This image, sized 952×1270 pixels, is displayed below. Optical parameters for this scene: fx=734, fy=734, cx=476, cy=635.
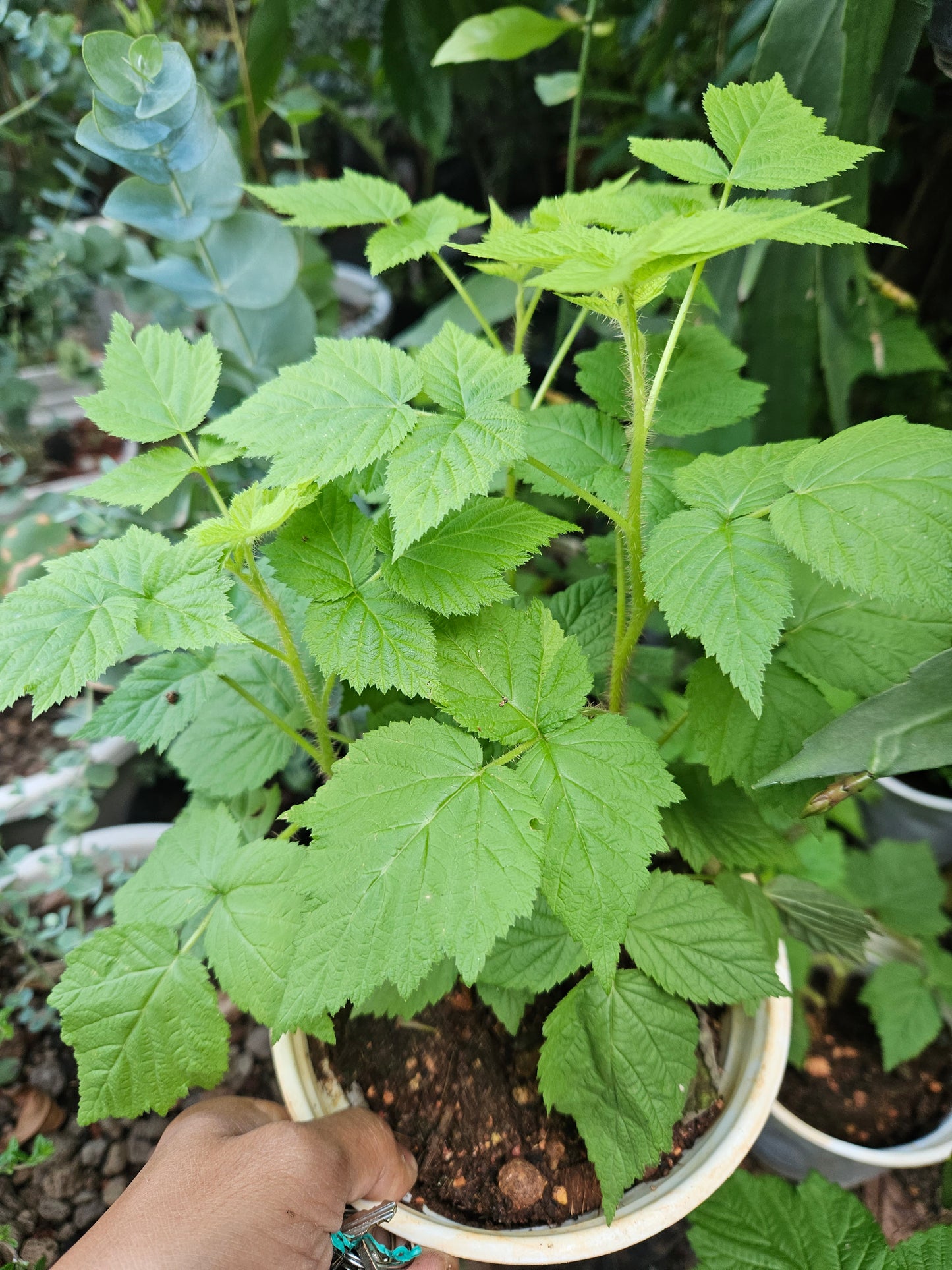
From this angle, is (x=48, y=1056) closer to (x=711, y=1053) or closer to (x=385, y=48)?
(x=711, y=1053)

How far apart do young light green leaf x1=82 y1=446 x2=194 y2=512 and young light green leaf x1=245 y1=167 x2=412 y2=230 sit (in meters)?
0.26

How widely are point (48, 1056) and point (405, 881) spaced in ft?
2.36

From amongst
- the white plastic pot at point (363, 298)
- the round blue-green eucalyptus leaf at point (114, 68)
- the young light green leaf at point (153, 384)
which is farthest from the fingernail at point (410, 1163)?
the white plastic pot at point (363, 298)

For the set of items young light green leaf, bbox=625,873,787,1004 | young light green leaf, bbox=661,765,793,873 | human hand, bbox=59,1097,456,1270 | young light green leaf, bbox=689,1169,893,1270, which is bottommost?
young light green leaf, bbox=689,1169,893,1270

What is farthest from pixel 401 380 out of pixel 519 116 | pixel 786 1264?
pixel 519 116

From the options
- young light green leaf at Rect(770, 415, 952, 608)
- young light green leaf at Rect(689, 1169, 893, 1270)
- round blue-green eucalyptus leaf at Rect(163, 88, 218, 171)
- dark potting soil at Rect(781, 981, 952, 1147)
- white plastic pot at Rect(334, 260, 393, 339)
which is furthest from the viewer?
white plastic pot at Rect(334, 260, 393, 339)

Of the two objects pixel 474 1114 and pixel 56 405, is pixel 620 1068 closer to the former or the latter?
pixel 474 1114

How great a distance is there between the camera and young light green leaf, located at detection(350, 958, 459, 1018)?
0.60m

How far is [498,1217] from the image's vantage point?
63cm

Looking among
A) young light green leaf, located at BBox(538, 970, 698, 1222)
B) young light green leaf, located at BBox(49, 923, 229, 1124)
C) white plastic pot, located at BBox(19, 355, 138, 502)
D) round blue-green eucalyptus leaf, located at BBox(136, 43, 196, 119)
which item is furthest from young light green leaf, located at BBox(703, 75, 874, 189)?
white plastic pot, located at BBox(19, 355, 138, 502)

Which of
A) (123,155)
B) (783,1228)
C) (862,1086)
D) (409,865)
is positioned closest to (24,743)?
(123,155)

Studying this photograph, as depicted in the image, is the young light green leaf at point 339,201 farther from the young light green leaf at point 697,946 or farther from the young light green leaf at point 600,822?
the young light green leaf at point 697,946

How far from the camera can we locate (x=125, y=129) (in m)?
0.72

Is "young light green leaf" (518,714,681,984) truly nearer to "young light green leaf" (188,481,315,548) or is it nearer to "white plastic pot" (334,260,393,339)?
"young light green leaf" (188,481,315,548)
